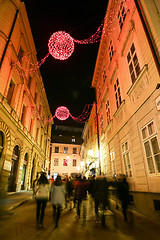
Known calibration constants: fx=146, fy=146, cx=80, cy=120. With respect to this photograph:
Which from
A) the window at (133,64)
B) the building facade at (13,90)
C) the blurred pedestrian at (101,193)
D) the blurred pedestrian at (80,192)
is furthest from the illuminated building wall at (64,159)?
the blurred pedestrian at (101,193)

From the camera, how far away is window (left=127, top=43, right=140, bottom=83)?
748 centimetres

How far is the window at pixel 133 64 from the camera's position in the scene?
748 centimetres

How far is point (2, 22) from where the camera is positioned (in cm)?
1127

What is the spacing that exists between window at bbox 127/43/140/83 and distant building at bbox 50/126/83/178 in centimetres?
3460

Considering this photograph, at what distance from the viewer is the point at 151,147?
19.3 feet

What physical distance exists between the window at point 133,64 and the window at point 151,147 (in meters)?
2.93

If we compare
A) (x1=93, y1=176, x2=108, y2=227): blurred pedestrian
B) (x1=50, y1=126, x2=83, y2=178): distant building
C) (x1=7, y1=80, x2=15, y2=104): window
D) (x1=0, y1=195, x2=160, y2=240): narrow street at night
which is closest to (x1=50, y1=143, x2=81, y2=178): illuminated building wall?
(x1=50, y1=126, x2=83, y2=178): distant building

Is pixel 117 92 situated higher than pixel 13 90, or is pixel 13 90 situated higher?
pixel 13 90

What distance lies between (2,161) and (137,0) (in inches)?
493

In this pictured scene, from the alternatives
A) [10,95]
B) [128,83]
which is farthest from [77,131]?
[128,83]

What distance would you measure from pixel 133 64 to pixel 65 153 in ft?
134

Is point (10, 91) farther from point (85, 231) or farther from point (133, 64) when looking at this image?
point (85, 231)

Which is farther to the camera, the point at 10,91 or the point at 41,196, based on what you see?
the point at 10,91

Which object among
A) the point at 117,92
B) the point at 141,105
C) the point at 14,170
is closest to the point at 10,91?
the point at 14,170
